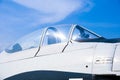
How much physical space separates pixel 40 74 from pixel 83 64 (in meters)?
1.21

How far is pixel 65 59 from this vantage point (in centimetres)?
688

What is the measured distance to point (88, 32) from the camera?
8.08 metres

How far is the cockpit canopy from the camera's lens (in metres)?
7.57

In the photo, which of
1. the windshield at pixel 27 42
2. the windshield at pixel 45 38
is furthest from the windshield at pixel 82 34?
the windshield at pixel 27 42

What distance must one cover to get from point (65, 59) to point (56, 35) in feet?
3.72

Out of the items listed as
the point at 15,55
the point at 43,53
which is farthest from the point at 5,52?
the point at 43,53

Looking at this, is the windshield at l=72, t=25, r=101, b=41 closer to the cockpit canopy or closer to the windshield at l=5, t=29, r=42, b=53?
the cockpit canopy

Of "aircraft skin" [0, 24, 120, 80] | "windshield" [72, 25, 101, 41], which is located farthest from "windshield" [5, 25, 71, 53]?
"windshield" [72, 25, 101, 41]

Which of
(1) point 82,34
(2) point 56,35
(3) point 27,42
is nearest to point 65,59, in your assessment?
(2) point 56,35

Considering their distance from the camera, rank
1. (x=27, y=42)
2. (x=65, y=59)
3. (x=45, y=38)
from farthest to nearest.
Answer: (x=27, y=42)
(x=45, y=38)
(x=65, y=59)

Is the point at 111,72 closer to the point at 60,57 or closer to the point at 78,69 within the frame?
the point at 78,69

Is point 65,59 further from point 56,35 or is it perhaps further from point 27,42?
point 27,42

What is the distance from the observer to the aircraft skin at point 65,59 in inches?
248

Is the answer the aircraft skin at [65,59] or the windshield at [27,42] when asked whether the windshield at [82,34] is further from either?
the windshield at [27,42]
